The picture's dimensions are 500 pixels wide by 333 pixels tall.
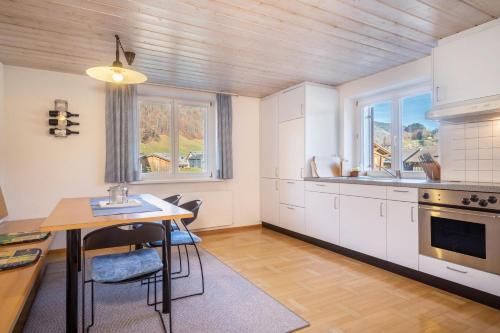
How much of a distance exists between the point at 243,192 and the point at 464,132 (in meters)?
3.20

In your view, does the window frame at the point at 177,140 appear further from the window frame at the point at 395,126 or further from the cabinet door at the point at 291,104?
the window frame at the point at 395,126

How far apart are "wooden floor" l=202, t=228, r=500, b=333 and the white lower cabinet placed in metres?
0.49

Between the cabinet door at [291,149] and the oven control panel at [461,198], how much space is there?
1.80 metres

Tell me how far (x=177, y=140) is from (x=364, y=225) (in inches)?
115

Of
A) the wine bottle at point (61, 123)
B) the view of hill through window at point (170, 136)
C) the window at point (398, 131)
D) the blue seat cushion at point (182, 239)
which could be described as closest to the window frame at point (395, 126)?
the window at point (398, 131)

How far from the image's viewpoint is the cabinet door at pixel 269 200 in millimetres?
4809

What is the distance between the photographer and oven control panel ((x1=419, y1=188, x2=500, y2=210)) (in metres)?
2.24

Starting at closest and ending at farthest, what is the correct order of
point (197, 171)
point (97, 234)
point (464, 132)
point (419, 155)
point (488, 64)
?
point (97, 234) < point (488, 64) < point (464, 132) < point (419, 155) < point (197, 171)

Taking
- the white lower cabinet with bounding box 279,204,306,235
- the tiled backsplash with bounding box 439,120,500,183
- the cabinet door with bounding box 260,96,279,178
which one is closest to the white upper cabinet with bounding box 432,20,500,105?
the tiled backsplash with bounding box 439,120,500,183

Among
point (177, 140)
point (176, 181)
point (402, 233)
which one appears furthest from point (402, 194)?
point (177, 140)

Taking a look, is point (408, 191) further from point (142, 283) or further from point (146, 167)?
point (146, 167)

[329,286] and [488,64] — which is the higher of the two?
[488,64]

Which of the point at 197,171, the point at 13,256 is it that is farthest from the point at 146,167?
the point at 13,256

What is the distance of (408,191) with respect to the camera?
2.82 m
